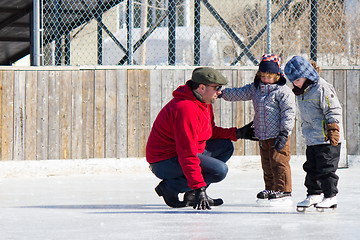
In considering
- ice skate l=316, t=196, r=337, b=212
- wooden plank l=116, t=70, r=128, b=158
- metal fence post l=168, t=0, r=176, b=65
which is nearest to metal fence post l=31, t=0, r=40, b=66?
wooden plank l=116, t=70, r=128, b=158

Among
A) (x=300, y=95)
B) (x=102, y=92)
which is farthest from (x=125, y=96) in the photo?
(x=300, y=95)

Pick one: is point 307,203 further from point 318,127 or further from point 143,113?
point 143,113

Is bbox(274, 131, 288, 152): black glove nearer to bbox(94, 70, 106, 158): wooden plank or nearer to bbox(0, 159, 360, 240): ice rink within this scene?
bbox(0, 159, 360, 240): ice rink

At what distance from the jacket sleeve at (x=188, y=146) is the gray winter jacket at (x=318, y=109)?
895 millimetres

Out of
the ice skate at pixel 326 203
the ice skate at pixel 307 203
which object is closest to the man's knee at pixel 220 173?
the ice skate at pixel 307 203

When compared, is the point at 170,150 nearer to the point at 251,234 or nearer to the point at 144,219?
the point at 144,219

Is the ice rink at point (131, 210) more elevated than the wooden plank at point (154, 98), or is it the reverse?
the wooden plank at point (154, 98)

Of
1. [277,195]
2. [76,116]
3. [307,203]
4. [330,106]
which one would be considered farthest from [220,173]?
[76,116]

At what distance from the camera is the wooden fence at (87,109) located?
856 cm

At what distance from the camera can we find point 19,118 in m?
8.56

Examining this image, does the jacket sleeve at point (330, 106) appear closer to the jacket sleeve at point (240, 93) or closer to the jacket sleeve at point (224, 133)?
the jacket sleeve at point (240, 93)

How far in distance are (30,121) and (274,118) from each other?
3.78 m

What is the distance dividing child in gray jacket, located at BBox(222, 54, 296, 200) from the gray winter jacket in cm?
27

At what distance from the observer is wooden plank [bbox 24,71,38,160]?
858 centimetres
